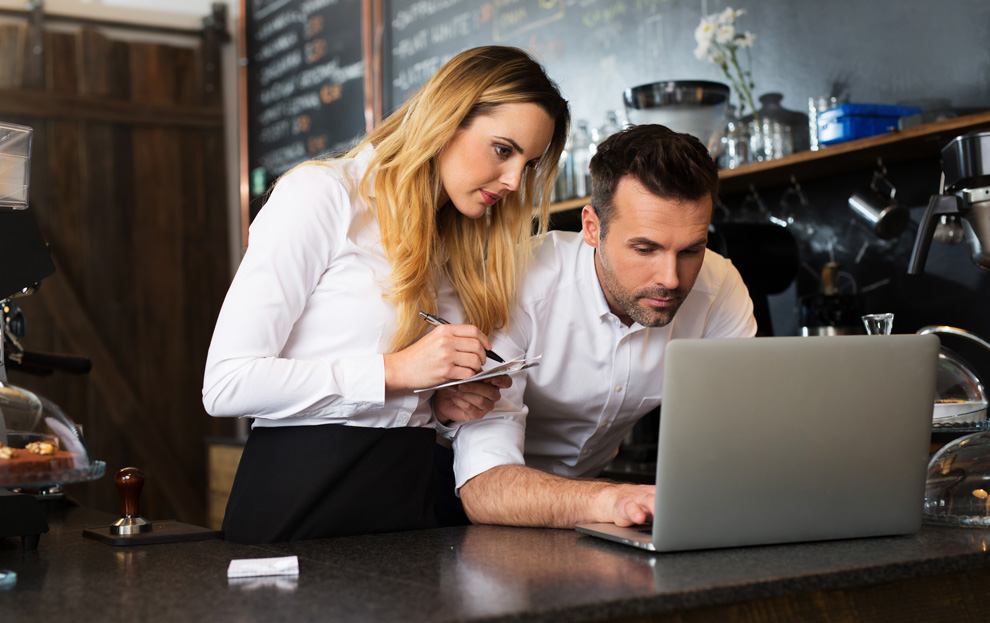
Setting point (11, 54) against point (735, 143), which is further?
point (11, 54)

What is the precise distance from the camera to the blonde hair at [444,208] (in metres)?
1.52

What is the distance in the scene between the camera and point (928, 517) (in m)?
1.32

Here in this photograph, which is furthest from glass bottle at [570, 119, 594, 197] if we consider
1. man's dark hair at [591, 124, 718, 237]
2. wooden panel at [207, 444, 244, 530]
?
wooden panel at [207, 444, 244, 530]

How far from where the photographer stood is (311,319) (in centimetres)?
→ 147

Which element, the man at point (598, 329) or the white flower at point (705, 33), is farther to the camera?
the white flower at point (705, 33)

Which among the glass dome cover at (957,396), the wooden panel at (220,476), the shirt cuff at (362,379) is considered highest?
the shirt cuff at (362,379)

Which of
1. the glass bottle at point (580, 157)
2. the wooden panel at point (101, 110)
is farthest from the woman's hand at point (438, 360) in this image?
the wooden panel at point (101, 110)

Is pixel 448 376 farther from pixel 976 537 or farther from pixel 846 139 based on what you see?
pixel 846 139

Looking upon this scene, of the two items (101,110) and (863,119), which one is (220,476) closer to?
(101,110)

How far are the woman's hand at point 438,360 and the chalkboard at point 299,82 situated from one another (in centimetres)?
258

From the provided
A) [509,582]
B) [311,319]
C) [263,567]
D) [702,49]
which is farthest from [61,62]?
[509,582]

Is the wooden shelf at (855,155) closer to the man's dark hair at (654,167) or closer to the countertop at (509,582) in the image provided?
the man's dark hair at (654,167)

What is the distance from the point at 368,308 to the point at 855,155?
3.68 feet

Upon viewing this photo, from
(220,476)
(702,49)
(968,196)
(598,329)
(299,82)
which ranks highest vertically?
(299,82)
